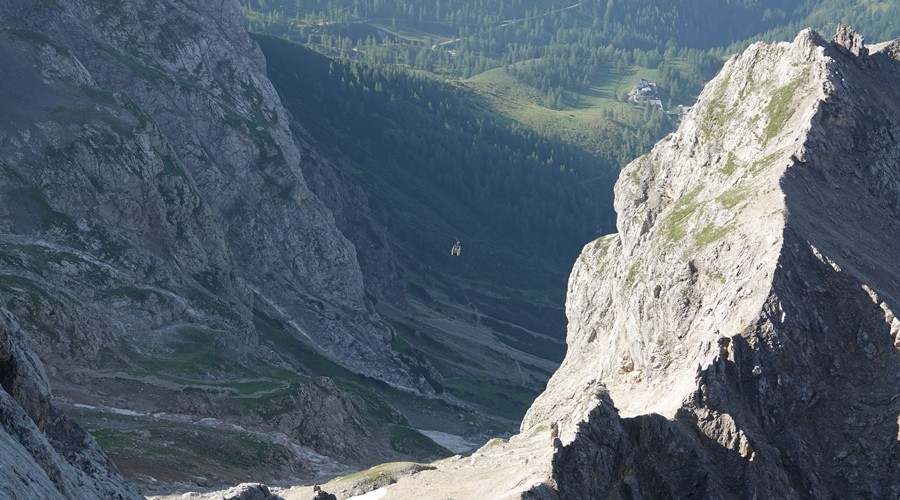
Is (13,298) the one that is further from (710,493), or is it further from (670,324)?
(710,493)

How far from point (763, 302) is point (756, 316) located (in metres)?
1.18

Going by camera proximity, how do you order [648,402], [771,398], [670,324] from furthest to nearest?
[670,324], [648,402], [771,398]

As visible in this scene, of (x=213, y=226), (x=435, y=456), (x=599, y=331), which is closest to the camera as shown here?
(x=599, y=331)

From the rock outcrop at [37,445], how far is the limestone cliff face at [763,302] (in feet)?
93.8

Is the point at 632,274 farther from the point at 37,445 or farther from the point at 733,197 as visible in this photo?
the point at 37,445

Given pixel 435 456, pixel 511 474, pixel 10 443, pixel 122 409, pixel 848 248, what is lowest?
pixel 435 456

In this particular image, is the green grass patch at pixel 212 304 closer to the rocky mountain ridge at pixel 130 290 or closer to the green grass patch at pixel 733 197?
the rocky mountain ridge at pixel 130 290

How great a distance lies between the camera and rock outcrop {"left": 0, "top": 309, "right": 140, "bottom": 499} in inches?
1577

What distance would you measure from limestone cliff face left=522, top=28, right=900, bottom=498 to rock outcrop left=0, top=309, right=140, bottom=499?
28.6 m

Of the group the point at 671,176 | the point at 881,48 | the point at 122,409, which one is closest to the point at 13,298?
the point at 122,409

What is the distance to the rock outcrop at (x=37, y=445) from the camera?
40.1m

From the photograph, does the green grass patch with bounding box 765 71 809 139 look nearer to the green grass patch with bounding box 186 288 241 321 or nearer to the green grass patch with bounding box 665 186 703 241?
the green grass patch with bounding box 665 186 703 241

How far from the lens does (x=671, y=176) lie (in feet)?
408

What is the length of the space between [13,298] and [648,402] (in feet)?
226
